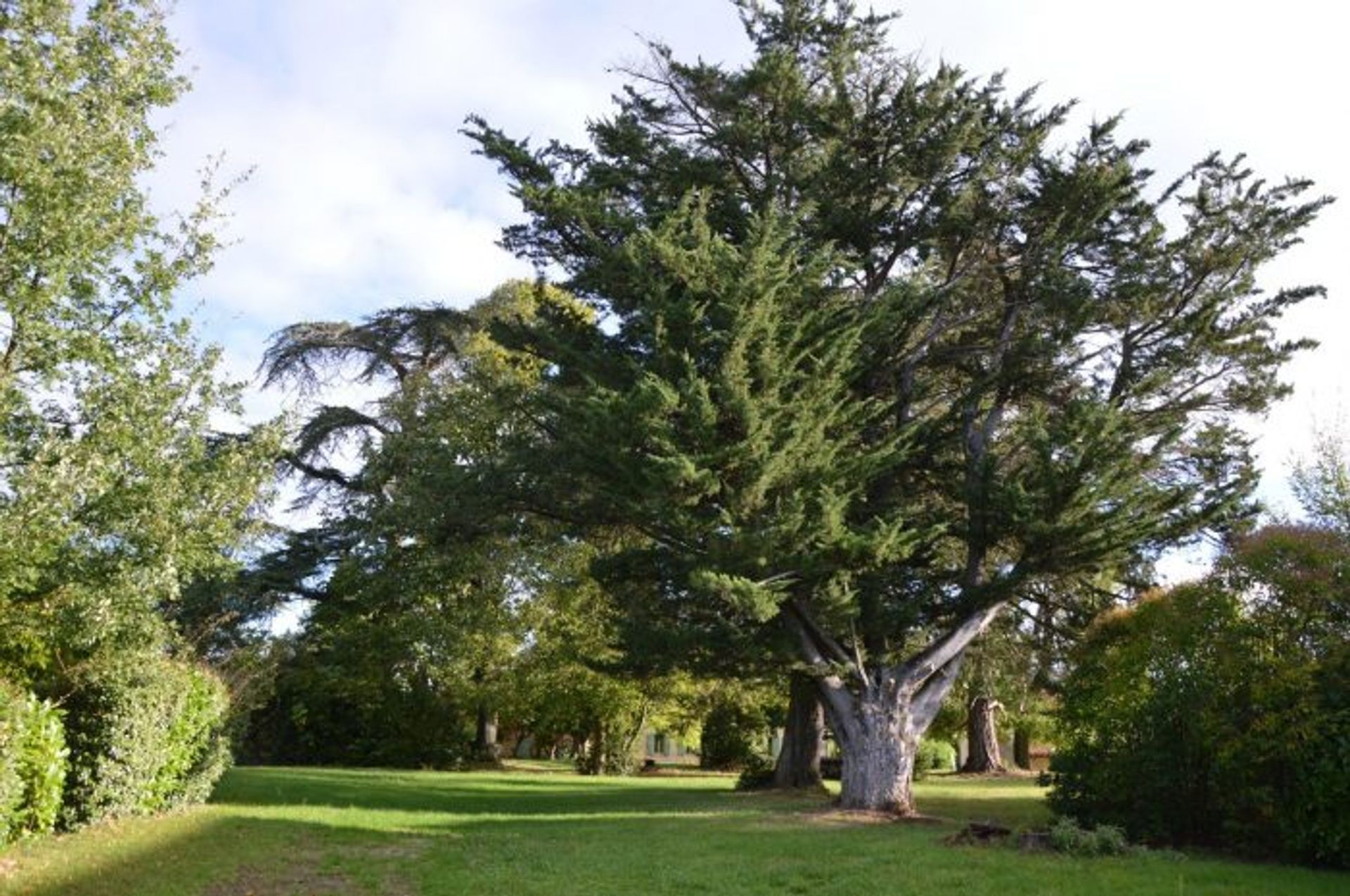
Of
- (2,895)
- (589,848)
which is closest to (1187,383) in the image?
(589,848)

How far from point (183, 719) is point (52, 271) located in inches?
322

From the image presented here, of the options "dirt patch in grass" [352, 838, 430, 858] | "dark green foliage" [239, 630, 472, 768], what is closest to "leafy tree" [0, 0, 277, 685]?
"dirt patch in grass" [352, 838, 430, 858]

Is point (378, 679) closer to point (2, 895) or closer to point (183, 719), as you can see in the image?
point (183, 719)

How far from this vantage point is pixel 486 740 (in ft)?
117

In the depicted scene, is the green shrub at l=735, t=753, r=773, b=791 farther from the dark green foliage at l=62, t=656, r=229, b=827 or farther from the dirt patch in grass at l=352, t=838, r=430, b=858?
the dark green foliage at l=62, t=656, r=229, b=827

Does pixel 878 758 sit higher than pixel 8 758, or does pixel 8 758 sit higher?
pixel 878 758

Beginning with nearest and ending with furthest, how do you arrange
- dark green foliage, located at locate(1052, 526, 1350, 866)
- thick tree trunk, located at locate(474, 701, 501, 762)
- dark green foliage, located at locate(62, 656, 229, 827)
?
dark green foliage, located at locate(1052, 526, 1350, 866) < dark green foliage, located at locate(62, 656, 229, 827) < thick tree trunk, located at locate(474, 701, 501, 762)

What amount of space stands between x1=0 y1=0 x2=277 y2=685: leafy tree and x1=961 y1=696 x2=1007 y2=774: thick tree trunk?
98.9 feet

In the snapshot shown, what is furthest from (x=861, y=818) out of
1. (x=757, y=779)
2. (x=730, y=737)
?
(x=730, y=737)

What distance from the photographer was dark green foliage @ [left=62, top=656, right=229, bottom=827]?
12.2 m

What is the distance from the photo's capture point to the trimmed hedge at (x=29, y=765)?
9320 millimetres

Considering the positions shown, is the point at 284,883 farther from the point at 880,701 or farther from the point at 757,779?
the point at 757,779

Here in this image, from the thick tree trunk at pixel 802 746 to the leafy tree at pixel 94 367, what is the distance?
15067 mm

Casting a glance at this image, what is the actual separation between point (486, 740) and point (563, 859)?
24.7 metres
